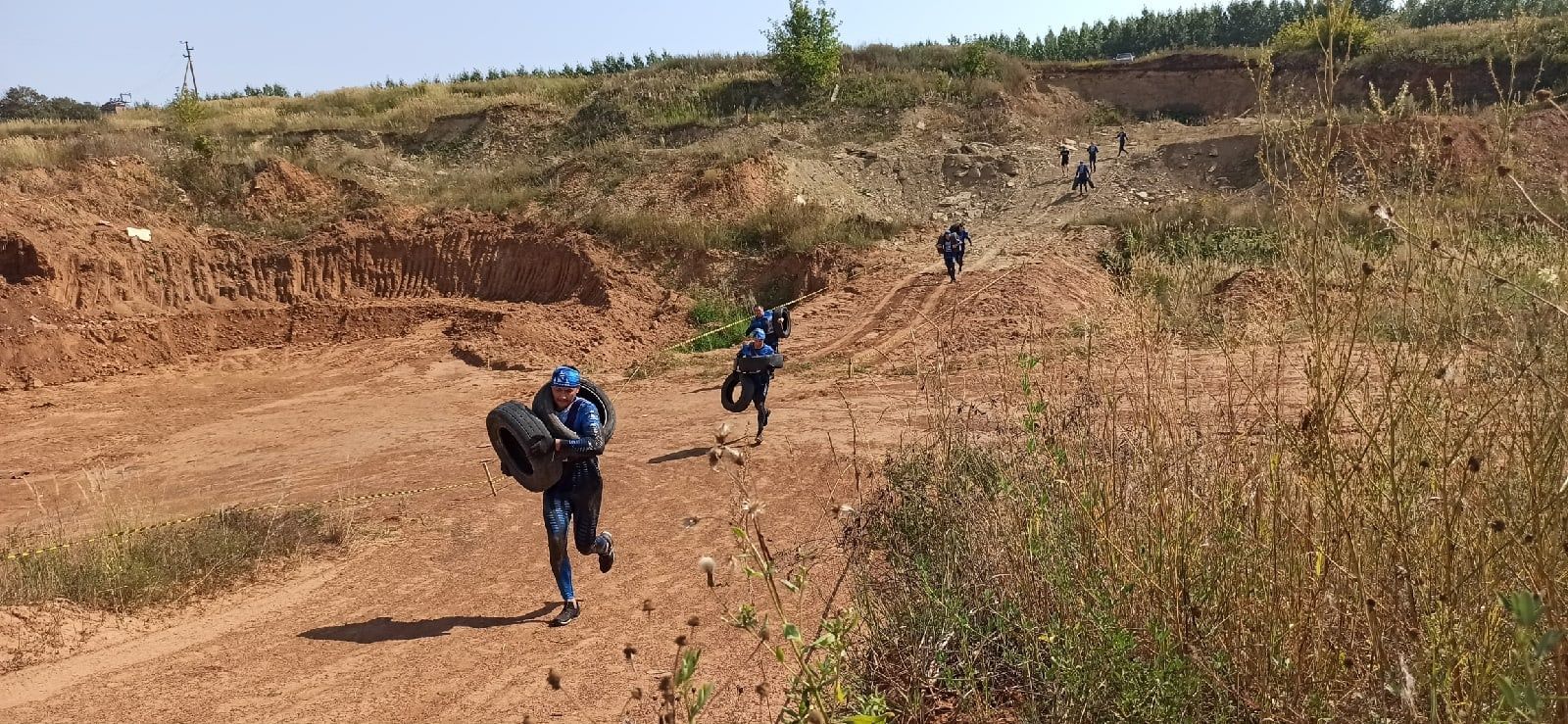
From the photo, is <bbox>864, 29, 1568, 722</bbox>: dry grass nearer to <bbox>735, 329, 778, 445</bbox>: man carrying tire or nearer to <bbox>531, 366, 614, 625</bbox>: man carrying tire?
<bbox>531, 366, 614, 625</bbox>: man carrying tire

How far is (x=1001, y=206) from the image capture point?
2555cm

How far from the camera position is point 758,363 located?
10.6 metres

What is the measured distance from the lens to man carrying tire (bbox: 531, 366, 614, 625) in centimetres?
644

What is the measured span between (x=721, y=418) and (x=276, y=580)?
6.40m

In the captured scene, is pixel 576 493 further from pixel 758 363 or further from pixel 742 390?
pixel 742 390

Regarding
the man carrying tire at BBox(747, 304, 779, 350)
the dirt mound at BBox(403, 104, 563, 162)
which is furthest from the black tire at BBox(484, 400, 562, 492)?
the dirt mound at BBox(403, 104, 563, 162)

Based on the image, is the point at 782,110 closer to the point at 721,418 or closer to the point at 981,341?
the point at 981,341

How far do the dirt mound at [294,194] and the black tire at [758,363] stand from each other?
18331 millimetres

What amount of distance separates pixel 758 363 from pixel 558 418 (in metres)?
4.41

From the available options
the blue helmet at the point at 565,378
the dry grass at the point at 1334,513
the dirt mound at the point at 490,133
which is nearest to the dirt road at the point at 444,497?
the dry grass at the point at 1334,513

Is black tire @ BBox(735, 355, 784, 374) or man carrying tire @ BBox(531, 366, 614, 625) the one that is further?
black tire @ BBox(735, 355, 784, 374)

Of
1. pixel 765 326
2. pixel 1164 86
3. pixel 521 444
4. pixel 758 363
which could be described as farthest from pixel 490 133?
pixel 521 444

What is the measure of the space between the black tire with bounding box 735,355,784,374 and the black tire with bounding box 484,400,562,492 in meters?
4.23

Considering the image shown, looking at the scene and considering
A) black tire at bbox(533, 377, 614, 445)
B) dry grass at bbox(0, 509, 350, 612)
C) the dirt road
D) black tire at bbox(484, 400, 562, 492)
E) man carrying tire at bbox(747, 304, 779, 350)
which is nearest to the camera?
the dirt road
